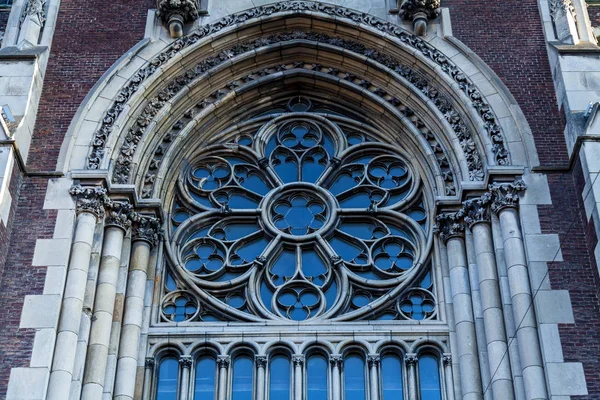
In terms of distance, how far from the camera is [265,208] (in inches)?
899

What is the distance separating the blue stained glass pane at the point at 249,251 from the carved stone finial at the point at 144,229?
1625 millimetres

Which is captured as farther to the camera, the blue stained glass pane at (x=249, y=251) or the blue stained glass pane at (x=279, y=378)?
the blue stained glass pane at (x=249, y=251)

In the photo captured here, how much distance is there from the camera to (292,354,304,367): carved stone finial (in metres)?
20.4

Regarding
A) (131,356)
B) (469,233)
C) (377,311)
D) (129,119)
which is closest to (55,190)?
(129,119)

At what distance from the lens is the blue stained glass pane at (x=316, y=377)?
20219 millimetres

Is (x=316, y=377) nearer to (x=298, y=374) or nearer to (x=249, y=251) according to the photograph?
(x=298, y=374)

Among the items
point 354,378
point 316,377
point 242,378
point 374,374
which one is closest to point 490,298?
point 374,374

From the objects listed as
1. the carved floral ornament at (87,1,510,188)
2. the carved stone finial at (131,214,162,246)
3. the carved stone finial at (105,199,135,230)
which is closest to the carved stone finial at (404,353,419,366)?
the carved floral ornament at (87,1,510,188)

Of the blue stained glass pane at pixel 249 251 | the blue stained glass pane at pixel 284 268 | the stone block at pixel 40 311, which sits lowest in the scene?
the stone block at pixel 40 311

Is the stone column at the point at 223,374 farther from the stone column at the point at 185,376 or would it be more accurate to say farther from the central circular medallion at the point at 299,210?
the central circular medallion at the point at 299,210

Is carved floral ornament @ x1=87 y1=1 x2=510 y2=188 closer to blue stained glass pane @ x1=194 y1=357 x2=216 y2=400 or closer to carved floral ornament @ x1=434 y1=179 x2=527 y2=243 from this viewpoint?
carved floral ornament @ x1=434 y1=179 x2=527 y2=243

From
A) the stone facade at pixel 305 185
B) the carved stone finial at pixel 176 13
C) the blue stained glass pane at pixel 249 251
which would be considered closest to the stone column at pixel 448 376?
the stone facade at pixel 305 185

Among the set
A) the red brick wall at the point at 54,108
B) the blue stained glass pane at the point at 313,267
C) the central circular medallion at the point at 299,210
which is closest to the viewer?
the red brick wall at the point at 54,108

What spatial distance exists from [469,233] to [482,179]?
1.09m
